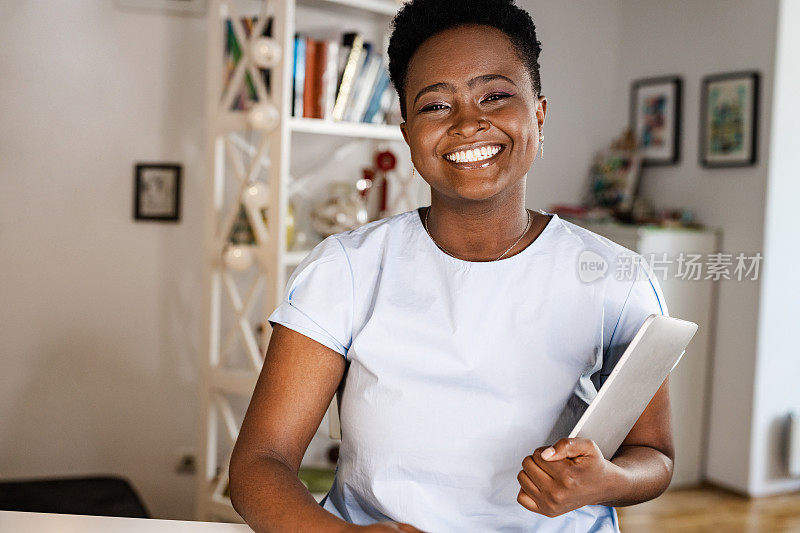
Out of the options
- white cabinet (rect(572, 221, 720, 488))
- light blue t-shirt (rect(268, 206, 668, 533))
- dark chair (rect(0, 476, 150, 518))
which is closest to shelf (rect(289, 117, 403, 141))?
dark chair (rect(0, 476, 150, 518))

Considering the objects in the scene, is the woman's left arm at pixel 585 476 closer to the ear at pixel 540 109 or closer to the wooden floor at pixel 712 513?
the ear at pixel 540 109

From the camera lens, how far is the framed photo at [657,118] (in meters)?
3.99

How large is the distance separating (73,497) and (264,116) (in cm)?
131

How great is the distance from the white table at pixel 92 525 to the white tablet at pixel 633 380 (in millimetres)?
440

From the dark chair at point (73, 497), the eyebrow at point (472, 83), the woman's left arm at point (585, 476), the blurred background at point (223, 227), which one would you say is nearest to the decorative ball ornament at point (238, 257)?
the blurred background at point (223, 227)

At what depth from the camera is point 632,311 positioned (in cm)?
108

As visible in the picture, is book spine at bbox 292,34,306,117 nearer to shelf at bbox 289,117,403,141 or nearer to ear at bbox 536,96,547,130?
shelf at bbox 289,117,403,141

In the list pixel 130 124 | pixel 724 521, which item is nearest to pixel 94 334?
pixel 130 124

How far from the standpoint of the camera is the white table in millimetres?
940

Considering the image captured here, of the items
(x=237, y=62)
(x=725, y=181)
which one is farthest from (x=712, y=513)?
(x=237, y=62)

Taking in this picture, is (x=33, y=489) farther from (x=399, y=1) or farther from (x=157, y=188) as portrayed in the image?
(x=399, y=1)

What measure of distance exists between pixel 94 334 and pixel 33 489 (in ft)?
2.00

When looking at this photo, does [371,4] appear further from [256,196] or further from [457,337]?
[457,337]

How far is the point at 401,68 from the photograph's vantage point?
46.3 inches
